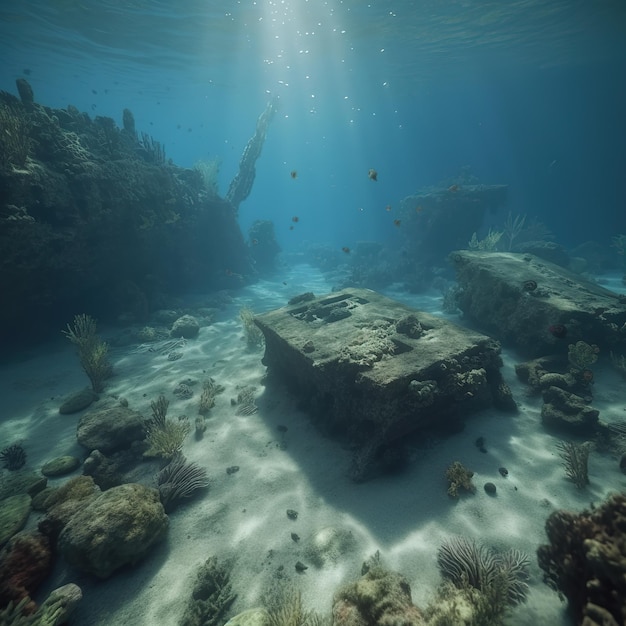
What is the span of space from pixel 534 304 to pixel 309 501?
8.20 metres

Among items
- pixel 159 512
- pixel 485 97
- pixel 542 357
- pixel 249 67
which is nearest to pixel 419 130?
pixel 485 97

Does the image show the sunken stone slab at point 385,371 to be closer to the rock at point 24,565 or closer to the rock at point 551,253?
the rock at point 24,565

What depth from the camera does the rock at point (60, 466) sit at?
6.00 m

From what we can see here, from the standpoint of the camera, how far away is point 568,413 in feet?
21.7

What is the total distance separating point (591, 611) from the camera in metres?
2.68

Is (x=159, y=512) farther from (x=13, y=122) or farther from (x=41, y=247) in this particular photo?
(x=13, y=122)

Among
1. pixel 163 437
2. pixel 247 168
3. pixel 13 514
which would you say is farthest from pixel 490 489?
pixel 247 168

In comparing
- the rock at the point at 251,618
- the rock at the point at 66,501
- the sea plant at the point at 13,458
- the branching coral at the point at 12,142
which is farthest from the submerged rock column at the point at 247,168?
the rock at the point at 251,618

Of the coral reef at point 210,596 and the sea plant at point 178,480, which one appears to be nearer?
the coral reef at point 210,596

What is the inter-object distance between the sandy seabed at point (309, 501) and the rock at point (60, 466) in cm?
34

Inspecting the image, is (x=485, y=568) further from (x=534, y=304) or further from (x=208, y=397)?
(x=534, y=304)

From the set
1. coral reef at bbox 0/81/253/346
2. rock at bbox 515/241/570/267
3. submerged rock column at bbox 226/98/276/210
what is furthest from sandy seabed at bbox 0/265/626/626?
submerged rock column at bbox 226/98/276/210

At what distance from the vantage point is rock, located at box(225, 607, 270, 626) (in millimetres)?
3412

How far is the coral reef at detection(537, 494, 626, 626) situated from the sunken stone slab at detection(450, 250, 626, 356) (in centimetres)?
628
